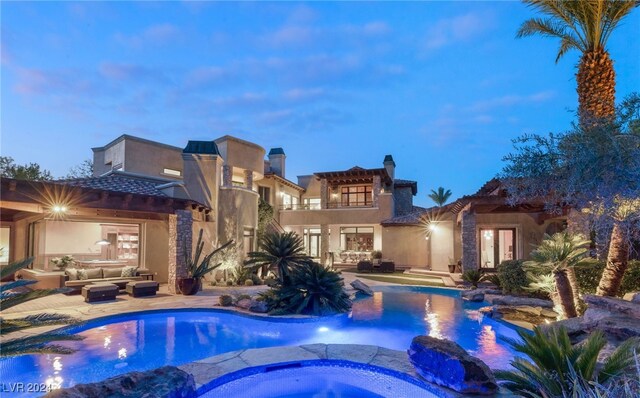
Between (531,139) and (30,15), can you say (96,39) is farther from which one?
(531,139)

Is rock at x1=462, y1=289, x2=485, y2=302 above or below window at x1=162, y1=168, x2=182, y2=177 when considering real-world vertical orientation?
below

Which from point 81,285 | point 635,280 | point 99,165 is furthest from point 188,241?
point 635,280

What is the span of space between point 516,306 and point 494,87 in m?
109

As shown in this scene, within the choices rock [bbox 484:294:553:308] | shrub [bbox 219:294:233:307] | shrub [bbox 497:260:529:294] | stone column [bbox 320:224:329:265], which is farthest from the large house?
rock [bbox 484:294:553:308]

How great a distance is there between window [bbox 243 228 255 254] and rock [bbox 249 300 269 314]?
8.29 metres

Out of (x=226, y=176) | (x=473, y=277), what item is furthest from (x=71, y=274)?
(x=473, y=277)

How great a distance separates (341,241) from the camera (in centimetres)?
3058

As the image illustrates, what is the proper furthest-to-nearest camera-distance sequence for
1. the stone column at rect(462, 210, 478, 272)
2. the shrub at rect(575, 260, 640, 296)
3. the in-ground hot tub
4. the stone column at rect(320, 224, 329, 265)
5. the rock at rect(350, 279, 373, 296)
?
the stone column at rect(320, 224, 329, 265), the stone column at rect(462, 210, 478, 272), the rock at rect(350, 279, 373, 296), the shrub at rect(575, 260, 640, 296), the in-ground hot tub

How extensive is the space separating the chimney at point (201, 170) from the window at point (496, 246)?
54.0 ft

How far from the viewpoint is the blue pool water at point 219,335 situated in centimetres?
699

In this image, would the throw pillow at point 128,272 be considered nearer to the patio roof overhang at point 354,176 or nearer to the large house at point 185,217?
the large house at point 185,217

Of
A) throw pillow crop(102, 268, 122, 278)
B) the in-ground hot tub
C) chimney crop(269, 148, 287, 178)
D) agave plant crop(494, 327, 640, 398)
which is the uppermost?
chimney crop(269, 148, 287, 178)

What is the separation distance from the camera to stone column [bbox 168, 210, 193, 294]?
14.5 metres

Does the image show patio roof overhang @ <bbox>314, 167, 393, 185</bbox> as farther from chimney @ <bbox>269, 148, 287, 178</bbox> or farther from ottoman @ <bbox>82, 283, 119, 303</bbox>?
ottoman @ <bbox>82, 283, 119, 303</bbox>
